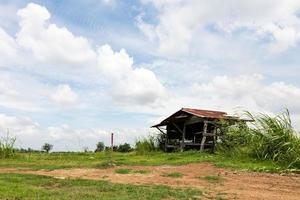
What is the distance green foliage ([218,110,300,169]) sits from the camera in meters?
16.4

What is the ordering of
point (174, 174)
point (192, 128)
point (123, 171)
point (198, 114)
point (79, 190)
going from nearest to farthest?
point (79, 190), point (174, 174), point (123, 171), point (198, 114), point (192, 128)

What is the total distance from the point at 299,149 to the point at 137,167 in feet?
17.4

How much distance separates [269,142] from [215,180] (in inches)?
217

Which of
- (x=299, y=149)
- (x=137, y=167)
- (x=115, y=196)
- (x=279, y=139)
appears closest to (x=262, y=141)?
(x=279, y=139)

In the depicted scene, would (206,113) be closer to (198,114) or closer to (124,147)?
(198,114)

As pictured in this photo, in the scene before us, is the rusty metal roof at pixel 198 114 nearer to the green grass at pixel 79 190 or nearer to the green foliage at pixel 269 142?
the green foliage at pixel 269 142

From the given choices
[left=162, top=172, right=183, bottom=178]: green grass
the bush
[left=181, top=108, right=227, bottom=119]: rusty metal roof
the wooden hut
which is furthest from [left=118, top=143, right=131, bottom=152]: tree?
[left=162, top=172, right=183, bottom=178]: green grass

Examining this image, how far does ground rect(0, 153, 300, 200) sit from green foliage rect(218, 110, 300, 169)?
79cm

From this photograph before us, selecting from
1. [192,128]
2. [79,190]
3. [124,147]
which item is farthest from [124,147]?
[79,190]

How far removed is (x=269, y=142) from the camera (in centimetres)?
1780

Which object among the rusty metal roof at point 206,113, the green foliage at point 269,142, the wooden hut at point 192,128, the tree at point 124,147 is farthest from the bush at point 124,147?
the green foliage at point 269,142

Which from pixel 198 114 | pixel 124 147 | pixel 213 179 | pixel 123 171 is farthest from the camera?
pixel 124 147

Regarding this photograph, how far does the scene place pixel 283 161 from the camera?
54.0 feet

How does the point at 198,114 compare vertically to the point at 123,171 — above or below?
above
